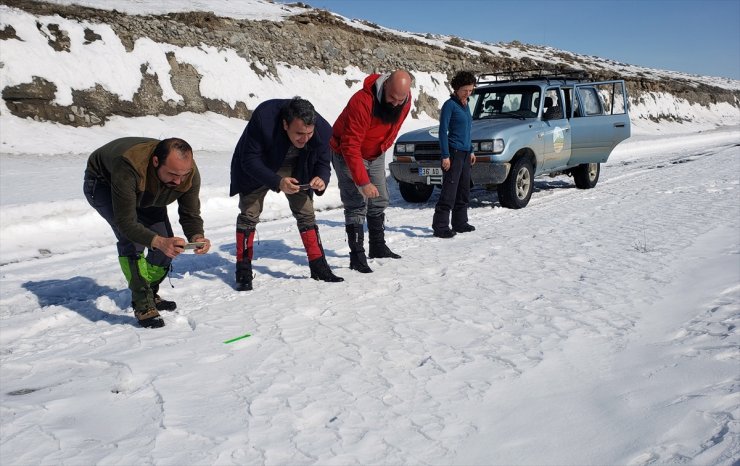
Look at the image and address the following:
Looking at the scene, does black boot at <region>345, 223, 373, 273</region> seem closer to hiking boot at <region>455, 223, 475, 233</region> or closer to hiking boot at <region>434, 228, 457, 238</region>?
hiking boot at <region>434, 228, 457, 238</region>

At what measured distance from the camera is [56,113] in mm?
13797

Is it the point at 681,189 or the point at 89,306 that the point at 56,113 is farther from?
the point at 681,189

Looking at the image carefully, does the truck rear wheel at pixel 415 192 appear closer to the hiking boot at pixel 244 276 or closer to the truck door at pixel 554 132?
the truck door at pixel 554 132

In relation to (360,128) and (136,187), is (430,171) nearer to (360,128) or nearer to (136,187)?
(360,128)

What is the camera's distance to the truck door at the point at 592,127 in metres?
10.6

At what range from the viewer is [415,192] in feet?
32.6

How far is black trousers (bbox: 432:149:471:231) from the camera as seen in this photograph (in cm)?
706

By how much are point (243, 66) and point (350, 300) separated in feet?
52.1

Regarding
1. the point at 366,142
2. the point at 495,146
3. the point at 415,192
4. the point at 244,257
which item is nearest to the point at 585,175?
the point at 495,146

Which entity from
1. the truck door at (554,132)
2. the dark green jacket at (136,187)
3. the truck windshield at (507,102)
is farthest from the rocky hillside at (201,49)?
the dark green jacket at (136,187)

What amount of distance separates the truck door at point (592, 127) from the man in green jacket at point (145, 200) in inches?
308

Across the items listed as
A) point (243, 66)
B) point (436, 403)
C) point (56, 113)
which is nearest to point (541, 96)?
point (436, 403)

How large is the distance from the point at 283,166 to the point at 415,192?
500 centimetres

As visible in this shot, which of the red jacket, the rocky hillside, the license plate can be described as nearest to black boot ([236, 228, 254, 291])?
the red jacket
